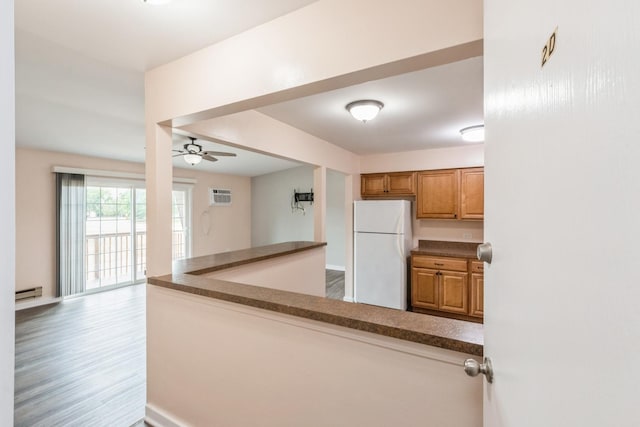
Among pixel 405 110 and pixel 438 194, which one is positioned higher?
pixel 405 110

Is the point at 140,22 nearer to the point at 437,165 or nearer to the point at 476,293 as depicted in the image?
the point at 437,165

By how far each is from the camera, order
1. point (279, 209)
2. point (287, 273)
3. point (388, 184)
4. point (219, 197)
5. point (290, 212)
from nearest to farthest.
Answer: point (287, 273)
point (388, 184)
point (219, 197)
point (290, 212)
point (279, 209)

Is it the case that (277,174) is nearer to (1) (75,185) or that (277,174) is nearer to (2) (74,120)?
(1) (75,185)

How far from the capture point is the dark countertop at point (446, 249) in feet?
11.9

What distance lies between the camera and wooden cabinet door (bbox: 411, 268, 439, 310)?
145 inches

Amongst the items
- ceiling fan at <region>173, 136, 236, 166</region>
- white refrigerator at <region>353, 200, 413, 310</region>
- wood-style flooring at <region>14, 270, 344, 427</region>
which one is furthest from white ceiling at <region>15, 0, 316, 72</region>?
white refrigerator at <region>353, 200, 413, 310</region>

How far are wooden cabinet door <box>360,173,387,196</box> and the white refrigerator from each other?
42cm

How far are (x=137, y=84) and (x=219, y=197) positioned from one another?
4.56 m

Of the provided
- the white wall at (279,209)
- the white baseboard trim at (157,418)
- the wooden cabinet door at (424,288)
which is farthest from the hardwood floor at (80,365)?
the white wall at (279,209)

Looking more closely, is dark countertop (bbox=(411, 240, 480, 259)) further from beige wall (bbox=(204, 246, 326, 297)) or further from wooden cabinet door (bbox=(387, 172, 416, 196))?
beige wall (bbox=(204, 246, 326, 297))

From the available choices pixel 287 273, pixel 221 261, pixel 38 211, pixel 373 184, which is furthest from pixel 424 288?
pixel 38 211

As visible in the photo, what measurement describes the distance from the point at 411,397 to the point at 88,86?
2965 mm

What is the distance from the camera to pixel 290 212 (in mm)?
7047

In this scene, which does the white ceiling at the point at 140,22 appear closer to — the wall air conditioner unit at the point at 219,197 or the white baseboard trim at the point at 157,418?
the white baseboard trim at the point at 157,418
